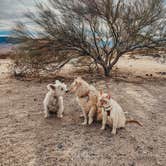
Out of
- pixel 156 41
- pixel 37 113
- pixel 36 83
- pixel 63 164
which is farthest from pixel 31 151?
pixel 156 41

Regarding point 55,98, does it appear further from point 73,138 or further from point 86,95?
point 73,138

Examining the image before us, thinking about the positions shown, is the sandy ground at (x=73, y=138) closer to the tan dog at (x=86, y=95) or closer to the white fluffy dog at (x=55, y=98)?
the white fluffy dog at (x=55, y=98)

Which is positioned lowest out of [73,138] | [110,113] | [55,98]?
[73,138]

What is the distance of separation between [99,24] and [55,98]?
22.7 feet

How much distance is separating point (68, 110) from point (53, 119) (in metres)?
0.85

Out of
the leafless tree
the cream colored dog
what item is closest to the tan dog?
the cream colored dog

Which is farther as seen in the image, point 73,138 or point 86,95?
point 86,95

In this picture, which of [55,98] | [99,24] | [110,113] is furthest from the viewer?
[99,24]

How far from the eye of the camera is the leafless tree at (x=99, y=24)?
41.3 ft

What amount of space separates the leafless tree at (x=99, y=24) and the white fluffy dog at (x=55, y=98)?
6288 mm

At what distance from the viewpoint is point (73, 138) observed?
5816 mm

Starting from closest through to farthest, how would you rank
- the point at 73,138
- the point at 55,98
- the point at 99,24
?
the point at 73,138, the point at 55,98, the point at 99,24

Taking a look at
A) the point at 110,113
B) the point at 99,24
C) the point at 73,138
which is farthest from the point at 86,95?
the point at 99,24

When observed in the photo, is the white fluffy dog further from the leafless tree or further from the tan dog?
the leafless tree
